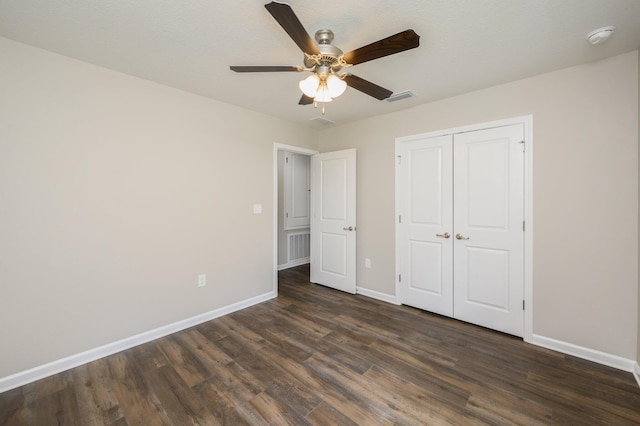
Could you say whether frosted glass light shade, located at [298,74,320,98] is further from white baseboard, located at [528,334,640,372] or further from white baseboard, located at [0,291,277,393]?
white baseboard, located at [528,334,640,372]

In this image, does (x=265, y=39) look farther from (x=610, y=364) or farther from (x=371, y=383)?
(x=610, y=364)

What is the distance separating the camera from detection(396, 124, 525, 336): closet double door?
264cm

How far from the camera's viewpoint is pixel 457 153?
2957mm

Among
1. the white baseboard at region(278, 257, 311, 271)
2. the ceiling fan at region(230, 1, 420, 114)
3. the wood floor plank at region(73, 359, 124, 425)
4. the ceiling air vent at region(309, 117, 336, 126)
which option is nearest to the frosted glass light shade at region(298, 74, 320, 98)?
the ceiling fan at region(230, 1, 420, 114)

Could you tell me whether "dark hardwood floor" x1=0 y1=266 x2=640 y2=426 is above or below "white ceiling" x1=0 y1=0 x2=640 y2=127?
below

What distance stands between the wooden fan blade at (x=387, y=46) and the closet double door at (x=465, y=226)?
1.81 metres

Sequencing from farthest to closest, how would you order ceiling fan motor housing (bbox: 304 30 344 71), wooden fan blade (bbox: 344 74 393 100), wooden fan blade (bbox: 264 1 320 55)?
wooden fan blade (bbox: 344 74 393 100) < ceiling fan motor housing (bbox: 304 30 344 71) < wooden fan blade (bbox: 264 1 320 55)

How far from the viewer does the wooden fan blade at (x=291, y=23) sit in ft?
3.90

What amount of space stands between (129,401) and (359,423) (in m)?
1.56

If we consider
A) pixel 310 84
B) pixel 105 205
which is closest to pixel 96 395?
pixel 105 205

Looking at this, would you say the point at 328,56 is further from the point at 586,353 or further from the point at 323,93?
the point at 586,353

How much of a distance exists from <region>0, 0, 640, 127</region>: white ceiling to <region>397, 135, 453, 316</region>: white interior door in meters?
0.84

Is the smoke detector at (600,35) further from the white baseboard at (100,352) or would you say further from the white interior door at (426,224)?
the white baseboard at (100,352)

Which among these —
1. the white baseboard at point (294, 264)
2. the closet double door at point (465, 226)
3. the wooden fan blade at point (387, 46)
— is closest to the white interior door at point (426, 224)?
the closet double door at point (465, 226)
